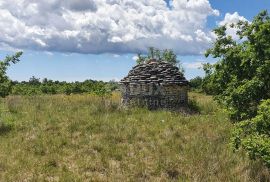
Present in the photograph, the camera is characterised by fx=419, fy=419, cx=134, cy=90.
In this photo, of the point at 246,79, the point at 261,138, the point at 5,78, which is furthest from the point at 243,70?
the point at 5,78

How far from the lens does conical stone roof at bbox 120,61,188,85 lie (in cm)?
2444

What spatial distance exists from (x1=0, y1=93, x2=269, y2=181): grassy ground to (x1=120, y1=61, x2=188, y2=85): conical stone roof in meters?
3.91

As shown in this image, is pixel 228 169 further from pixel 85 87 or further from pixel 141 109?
pixel 85 87

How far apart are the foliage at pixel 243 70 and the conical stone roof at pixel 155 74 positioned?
9582mm

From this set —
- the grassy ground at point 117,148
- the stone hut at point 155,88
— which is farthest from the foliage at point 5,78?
the stone hut at point 155,88

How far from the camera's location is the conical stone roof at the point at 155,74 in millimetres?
24438

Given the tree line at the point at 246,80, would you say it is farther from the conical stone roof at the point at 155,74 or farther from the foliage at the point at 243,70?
the conical stone roof at the point at 155,74

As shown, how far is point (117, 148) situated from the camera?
48.8 feet

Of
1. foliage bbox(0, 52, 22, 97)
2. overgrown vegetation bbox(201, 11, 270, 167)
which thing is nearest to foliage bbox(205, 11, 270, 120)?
overgrown vegetation bbox(201, 11, 270, 167)

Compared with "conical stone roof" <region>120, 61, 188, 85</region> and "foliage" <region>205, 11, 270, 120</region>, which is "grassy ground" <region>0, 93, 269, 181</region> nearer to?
"foliage" <region>205, 11, 270, 120</region>

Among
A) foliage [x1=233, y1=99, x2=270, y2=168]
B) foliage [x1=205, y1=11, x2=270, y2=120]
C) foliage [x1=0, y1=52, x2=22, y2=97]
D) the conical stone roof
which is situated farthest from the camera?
the conical stone roof

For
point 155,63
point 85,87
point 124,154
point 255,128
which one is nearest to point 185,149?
point 124,154

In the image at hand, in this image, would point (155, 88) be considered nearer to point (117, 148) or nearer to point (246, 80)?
point (117, 148)

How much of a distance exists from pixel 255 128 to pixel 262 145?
2.38 feet
